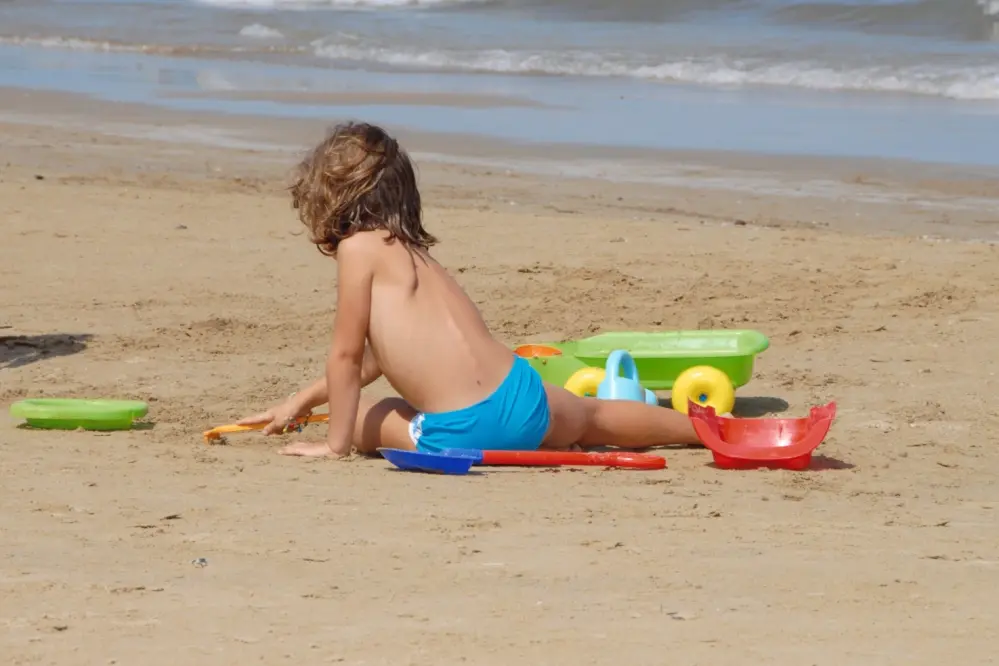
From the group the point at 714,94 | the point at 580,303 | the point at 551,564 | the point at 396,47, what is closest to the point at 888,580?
the point at 551,564

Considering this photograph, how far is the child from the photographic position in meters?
4.43

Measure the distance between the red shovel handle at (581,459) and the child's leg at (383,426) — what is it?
30 cm

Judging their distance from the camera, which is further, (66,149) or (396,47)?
(396,47)

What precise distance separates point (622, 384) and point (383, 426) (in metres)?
0.90

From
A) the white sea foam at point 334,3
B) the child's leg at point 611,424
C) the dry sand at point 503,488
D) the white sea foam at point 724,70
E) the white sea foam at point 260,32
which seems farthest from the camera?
the white sea foam at point 334,3

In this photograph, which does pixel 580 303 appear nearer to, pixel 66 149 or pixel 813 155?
pixel 813 155

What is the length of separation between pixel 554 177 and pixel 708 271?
11.1 feet

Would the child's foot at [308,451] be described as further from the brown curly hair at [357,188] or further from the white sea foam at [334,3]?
the white sea foam at [334,3]

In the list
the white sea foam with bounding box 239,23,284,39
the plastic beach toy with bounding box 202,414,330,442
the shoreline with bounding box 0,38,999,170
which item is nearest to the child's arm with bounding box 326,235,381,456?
the plastic beach toy with bounding box 202,414,330,442

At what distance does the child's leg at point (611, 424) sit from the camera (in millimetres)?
4637

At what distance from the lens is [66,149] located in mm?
11719

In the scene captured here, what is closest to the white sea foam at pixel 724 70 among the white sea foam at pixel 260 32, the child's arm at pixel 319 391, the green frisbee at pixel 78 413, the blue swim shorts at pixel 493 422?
the white sea foam at pixel 260 32

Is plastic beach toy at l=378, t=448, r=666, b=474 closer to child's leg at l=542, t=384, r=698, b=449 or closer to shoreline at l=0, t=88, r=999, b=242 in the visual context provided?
child's leg at l=542, t=384, r=698, b=449

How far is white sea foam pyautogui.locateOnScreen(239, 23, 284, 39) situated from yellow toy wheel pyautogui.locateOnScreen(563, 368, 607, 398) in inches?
689
